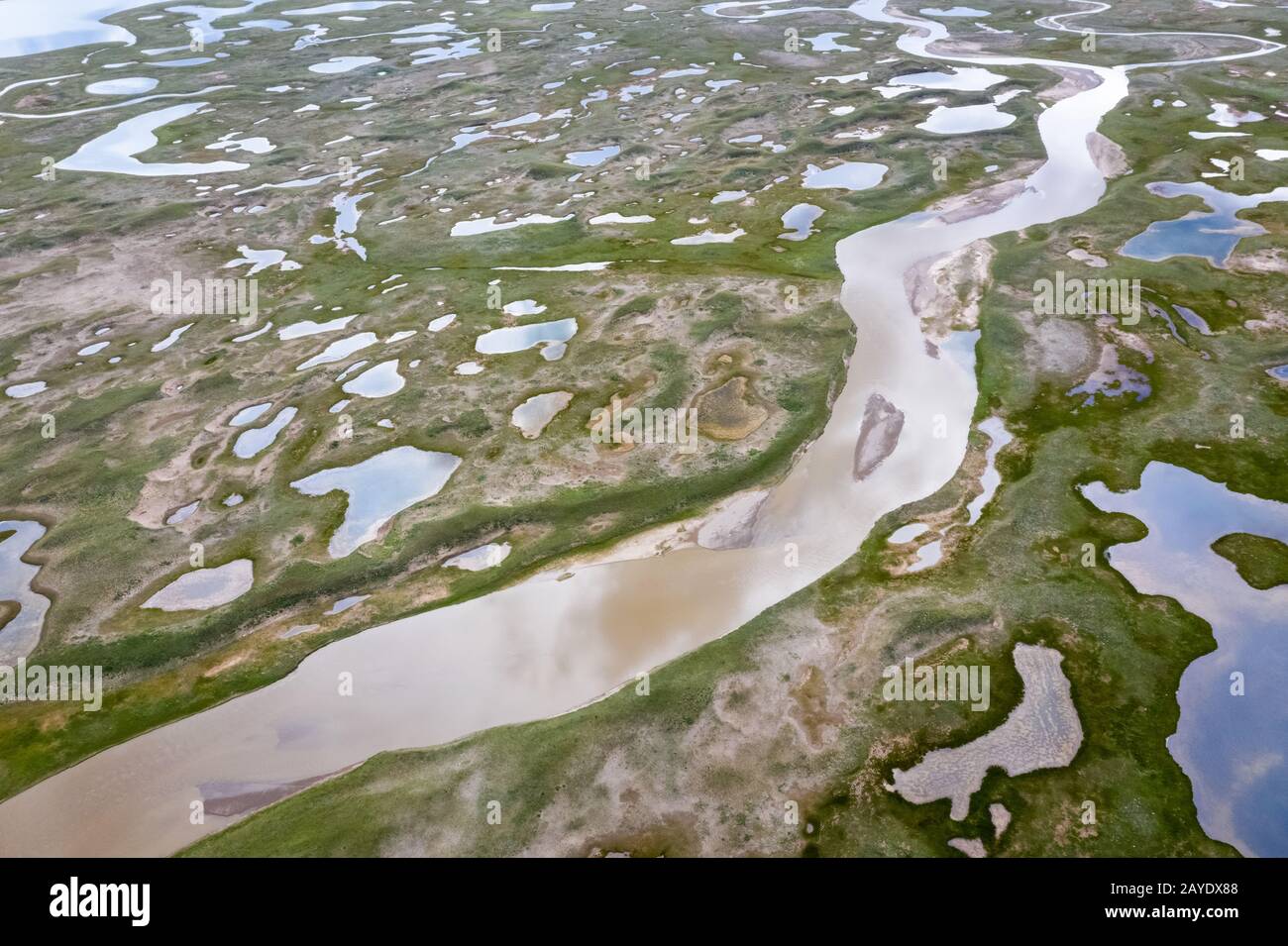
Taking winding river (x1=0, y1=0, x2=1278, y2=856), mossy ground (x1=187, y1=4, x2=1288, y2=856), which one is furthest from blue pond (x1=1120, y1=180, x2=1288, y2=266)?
winding river (x1=0, y1=0, x2=1278, y2=856)

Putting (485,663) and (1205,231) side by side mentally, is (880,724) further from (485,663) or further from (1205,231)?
(1205,231)

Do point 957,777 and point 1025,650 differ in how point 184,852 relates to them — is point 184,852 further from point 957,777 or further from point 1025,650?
point 1025,650

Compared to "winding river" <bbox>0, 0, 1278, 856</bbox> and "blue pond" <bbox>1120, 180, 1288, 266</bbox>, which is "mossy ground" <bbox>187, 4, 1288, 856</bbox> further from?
"blue pond" <bbox>1120, 180, 1288, 266</bbox>

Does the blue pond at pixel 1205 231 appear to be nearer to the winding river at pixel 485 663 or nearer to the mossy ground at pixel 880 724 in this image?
the mossy ground at pixel 880 724

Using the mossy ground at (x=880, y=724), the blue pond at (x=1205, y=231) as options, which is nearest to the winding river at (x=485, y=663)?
the mossy ground at (x=880, y=724)

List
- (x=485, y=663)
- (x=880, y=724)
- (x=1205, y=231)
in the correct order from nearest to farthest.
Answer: (x=880, y=724), (x=485, y=663), (x=1205, y=231)

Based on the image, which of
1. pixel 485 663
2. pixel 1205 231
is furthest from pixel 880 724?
pixel 1205 231

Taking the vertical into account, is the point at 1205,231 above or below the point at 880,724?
above

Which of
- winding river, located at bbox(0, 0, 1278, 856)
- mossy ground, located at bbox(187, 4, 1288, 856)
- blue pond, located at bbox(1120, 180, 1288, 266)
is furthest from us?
blue pond, located at bbox(1120, 180, 1288, 266)

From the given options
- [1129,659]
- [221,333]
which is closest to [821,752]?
[1129,659]
